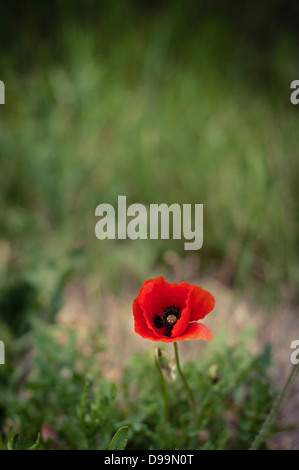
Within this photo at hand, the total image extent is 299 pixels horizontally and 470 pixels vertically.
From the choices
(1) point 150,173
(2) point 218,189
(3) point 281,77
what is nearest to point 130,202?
(1) point 150,173

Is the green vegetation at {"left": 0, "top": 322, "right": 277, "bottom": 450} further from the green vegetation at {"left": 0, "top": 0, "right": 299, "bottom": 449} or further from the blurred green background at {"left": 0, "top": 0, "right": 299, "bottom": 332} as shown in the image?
the blurred green background at {"left": 0, "top": 0, "right": 299, "bottom": 332}

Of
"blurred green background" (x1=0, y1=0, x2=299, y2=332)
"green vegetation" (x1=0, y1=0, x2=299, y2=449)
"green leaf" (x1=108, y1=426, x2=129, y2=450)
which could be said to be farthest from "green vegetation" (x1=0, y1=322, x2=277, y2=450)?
"blurred green background" (x1=0, y1=0, x2=299, y2=332)

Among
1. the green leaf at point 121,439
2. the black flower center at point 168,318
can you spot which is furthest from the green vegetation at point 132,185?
the black flower center at point 168,318

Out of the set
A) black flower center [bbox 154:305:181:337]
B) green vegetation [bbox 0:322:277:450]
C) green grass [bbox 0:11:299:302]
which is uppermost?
green grass [bbox 0:11:299:302]

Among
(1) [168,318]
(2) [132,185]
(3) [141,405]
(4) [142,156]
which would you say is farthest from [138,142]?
(1) [168,318]

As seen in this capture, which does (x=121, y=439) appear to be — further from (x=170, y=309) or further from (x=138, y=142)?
(x=138, y=142)

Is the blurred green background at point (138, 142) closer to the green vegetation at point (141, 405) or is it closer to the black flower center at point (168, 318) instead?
the green vegetation at point (141, 405)

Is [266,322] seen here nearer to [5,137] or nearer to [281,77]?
[5,137]

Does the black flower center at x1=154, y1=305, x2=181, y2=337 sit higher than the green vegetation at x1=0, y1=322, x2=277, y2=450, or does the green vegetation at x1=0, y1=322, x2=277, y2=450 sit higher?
the black flower center at x1=154, y1=305, x2=181, y2=337
